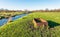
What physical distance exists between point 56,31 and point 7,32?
35.4 feet

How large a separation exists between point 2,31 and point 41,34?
8.53 meters

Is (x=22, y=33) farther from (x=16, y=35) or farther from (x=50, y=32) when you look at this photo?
(x=50, y=32)

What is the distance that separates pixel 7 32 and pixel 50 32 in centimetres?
923

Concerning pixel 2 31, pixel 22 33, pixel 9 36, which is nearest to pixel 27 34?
pixel 22 33

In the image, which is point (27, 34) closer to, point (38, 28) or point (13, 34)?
point (13, 34)

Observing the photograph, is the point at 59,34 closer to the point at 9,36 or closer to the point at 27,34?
the point at 27,34

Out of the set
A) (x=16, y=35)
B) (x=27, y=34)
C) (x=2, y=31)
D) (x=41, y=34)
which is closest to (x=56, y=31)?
(x=41, y=34)

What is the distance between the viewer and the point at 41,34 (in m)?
28.2

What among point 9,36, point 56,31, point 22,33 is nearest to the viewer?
point 9,36

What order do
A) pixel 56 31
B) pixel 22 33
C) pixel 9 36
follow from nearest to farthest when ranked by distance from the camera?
pixel 9 36 < pixel 22 33 < pixel 56 31

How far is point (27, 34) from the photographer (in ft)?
92.1

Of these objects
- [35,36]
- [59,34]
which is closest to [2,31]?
[35,36]

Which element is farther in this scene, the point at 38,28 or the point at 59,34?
the point at 38,28

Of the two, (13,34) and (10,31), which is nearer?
(13,34)
